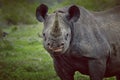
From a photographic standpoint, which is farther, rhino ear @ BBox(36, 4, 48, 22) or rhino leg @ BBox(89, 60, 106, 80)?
rhino leg @ BBox(89, 60, 106, 80)

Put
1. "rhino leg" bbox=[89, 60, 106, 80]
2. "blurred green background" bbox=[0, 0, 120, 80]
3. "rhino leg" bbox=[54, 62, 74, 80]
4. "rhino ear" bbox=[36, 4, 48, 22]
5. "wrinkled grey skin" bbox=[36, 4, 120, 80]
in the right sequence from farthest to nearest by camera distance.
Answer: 1. "blurred green background" bbox=[0, 0, 120, 80]
2. "rhino leg" bbox=[54, 62, 74, 80]
3. "rhino leg" bbox=[89, 60, 106, 80]
4. "rhino ear" bbox=[36, 4, 48, 22]
5. "wrinkled grey skin" bbox=[36, 4, 120, 80]

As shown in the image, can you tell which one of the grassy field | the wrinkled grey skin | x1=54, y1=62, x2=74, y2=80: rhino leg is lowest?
the grassy field

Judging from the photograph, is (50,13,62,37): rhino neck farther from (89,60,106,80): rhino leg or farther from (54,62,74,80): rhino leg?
(54,62,74,80): rhino leg

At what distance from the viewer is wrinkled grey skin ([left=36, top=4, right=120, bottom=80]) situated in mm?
7023

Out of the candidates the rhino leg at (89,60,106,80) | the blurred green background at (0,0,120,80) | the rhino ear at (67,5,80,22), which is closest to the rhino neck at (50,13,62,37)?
the rhino ear at (67,5,80,22)

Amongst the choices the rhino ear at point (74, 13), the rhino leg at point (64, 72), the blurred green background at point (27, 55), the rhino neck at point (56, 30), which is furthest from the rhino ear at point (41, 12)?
the blurred green background at point (27, 55)

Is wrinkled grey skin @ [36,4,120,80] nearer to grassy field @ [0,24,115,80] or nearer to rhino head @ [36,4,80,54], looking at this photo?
rhino head @ [36,4,80,54]

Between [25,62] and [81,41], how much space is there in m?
5.91

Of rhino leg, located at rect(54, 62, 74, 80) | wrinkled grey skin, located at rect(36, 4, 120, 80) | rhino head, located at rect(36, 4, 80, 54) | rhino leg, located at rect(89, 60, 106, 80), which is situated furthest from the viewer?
rhino leg, located at rect(54, 62, 74, 80)

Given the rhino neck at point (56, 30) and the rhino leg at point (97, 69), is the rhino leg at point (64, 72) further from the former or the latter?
the rhino neck at point (56, 30)

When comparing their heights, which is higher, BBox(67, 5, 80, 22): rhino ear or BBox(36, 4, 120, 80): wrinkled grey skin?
BBox(67, 5, 80, 22): rhino ear

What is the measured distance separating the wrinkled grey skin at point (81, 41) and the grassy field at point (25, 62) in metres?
2.91

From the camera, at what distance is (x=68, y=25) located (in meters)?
7.33

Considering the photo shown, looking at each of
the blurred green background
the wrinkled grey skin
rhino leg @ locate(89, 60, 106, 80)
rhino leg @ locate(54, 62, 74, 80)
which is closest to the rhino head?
the wrinkled grey skin
